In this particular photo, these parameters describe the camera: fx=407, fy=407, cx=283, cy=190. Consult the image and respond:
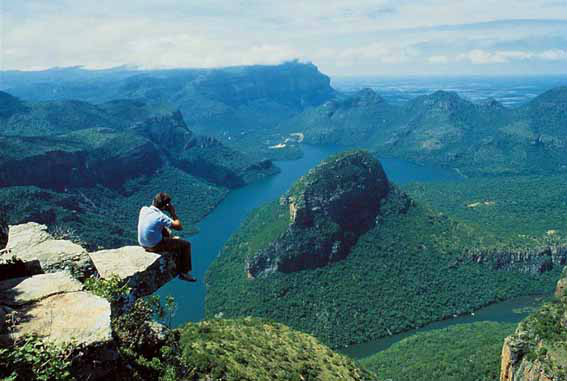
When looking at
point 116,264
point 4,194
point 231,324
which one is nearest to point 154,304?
point 116,264

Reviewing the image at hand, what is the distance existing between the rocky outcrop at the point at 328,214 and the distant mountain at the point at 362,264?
225mm

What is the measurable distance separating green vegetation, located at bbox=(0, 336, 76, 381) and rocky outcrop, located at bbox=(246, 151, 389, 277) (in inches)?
3108

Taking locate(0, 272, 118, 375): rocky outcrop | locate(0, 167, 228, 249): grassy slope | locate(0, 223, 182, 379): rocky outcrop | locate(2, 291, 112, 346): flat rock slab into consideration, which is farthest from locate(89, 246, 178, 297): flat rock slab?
locate(0, 167, 228, 249): grassy slope

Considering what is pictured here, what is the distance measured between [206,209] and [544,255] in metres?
102

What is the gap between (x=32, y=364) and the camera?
289 inches

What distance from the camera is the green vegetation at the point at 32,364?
7.22 meters

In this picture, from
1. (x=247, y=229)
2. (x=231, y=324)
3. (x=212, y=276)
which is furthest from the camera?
(x=247, y=229)

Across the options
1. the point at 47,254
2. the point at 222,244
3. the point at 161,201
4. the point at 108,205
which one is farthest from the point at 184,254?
the point at 108,205

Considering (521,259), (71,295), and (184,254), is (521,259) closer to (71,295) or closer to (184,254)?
(184,254)

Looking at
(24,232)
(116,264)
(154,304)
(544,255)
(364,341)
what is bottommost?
(364,341)

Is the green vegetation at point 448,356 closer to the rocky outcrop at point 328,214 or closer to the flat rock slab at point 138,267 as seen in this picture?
the rocky outcrop at point 328,214

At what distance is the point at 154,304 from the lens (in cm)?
1209

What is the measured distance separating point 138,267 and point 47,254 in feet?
8.38

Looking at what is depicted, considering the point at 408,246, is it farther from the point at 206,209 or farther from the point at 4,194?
the point at 4,194
